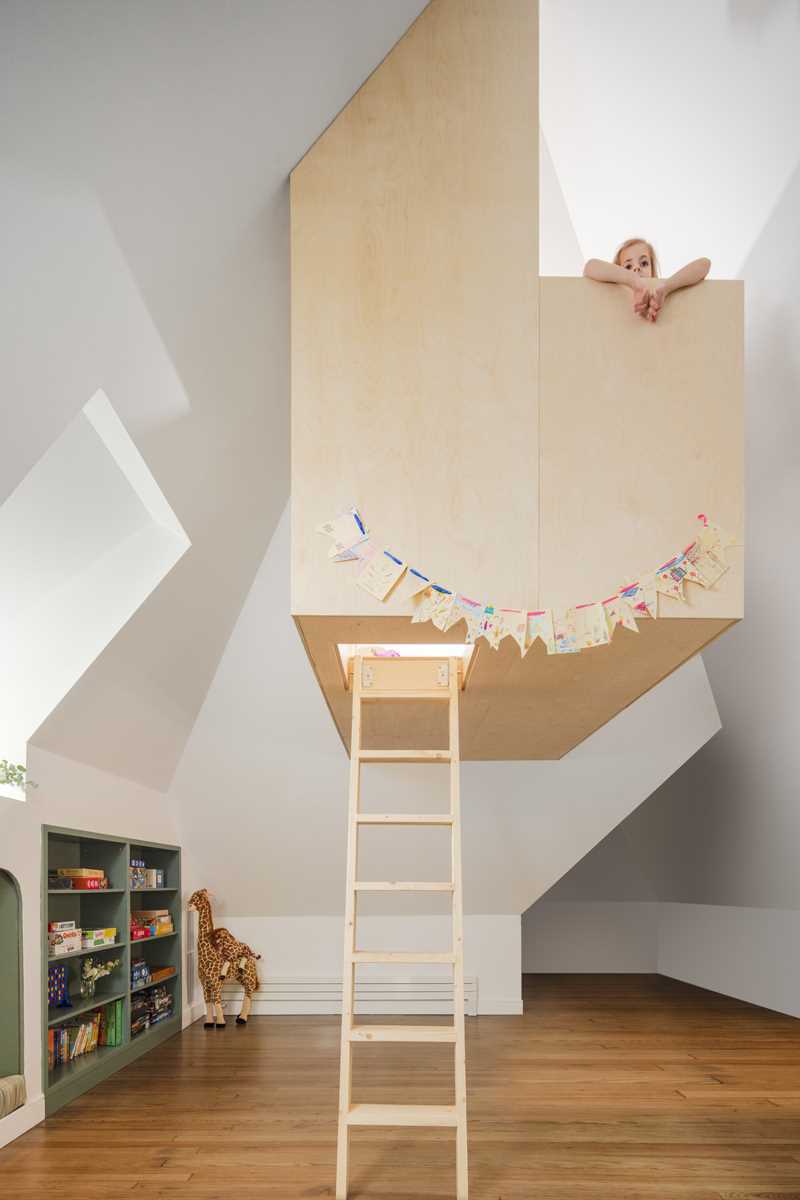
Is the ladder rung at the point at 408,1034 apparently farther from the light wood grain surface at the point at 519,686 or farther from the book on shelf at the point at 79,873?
the book on shelf at the point at 79,873

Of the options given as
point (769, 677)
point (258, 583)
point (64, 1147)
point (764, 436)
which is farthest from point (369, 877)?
point (764, 436)

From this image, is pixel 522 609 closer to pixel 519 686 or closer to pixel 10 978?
pixel 519 686

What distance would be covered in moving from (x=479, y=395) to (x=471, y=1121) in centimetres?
274

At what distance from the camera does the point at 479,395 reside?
339 centimetres

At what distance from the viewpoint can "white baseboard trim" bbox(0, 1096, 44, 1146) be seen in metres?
3.87

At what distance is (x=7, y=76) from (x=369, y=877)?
18.4ft

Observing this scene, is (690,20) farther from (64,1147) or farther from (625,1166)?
(64,1147)

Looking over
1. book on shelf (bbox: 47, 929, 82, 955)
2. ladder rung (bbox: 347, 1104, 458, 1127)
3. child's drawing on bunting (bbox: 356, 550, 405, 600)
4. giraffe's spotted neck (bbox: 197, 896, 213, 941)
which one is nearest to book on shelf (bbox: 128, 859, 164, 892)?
giraffe's spotted neck (bbox: 197, 896, 213, 941)

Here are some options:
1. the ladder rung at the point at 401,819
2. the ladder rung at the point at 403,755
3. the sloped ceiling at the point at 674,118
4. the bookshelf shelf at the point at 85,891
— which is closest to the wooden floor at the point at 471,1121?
the bookshelf shelf at the point at 85,891

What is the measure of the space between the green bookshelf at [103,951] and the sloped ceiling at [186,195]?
59cm

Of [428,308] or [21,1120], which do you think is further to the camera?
[21,1120]

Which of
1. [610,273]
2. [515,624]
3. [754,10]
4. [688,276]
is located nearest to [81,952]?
[515,624]

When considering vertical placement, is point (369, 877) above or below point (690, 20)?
below

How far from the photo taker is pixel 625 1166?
3.60 meters
